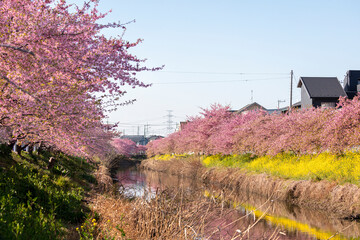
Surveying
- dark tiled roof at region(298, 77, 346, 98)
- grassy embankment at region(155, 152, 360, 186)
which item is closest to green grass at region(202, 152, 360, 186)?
grassy embankment at region(155, 152, 360, 186)

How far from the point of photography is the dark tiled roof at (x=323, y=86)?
2110 inches

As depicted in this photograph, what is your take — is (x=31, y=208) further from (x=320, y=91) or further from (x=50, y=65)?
(x=320, y=91)

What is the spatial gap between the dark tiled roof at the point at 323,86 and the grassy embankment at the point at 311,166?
24128 millimetres

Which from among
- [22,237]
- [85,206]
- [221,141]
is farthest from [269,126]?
[22,237]

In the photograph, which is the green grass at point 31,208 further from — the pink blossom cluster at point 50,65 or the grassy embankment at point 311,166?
the grassy embankment at point 311,166

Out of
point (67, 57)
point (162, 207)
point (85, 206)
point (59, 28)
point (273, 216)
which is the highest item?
point (59, 28)

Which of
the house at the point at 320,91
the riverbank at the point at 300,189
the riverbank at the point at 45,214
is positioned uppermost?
the house at the point at 320,91

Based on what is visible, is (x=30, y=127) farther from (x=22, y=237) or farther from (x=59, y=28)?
(x=22, y=237)

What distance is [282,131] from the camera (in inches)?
1094

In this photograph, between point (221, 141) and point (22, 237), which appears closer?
point (22, 237)

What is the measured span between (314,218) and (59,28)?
564 inches

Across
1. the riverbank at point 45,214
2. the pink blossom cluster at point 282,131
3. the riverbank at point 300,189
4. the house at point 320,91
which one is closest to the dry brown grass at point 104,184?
the riverbank at point 45,214

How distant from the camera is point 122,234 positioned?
28.8 feet

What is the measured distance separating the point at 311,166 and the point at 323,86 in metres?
34.7
